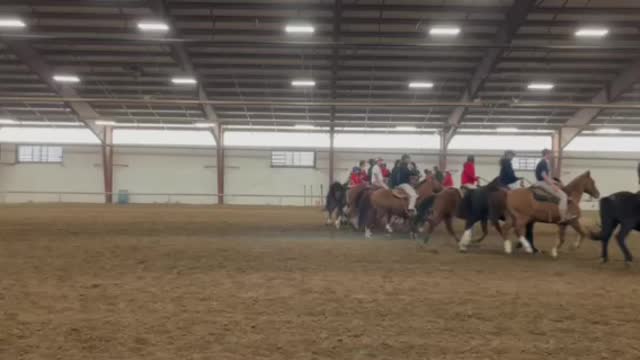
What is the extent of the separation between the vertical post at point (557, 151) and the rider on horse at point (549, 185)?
83.7 feet

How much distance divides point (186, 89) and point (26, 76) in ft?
28.2

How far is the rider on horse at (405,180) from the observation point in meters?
14.1

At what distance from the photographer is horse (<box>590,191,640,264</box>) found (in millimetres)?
9742

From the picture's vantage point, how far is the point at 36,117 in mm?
35125

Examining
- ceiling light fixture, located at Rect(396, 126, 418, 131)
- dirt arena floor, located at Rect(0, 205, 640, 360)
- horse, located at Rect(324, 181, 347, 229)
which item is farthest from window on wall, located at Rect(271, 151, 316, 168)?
dirt arena floor, located at Rect(0, 205, 640, 360)

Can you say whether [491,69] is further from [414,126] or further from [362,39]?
[414,126]

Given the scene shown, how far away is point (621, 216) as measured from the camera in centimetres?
990

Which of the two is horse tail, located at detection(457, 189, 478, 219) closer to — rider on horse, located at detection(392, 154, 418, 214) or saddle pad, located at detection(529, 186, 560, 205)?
saddle pad, located at detection(529, 186, 560, 205)

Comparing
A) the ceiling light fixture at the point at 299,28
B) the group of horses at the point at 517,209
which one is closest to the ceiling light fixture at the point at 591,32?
the ceiling light fixture at the point at 299,28

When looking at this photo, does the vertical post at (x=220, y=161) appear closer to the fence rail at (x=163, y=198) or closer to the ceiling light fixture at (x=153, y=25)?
the fence rail at (x=163, y=198)

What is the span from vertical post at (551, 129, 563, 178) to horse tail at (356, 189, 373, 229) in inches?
935

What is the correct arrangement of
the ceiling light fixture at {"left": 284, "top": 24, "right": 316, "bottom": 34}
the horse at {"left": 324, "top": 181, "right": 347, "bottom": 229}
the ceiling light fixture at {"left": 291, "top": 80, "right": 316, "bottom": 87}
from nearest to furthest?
the horse at {"left": 324, "top": 181, "right": 347, "bottom": 229}, the ceiling light fixture at {"left": 284, "top": 24, "right": 316, "bottom": 34}, the ceiling light fixture at {"left": 291, "top": 80, "right": 316, "bottom": 87}

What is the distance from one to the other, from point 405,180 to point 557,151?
24613 millimetres

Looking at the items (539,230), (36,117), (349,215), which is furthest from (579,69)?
(36,117)
